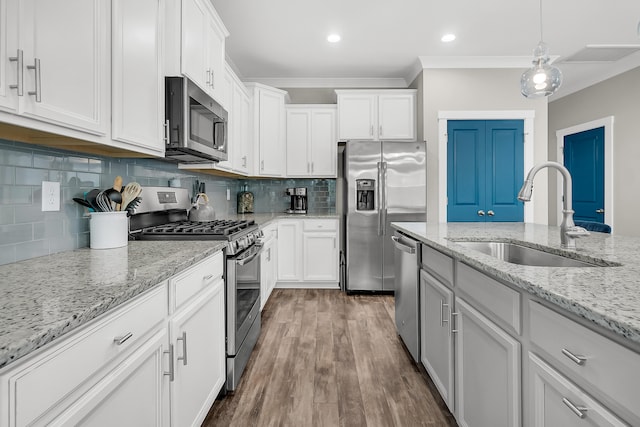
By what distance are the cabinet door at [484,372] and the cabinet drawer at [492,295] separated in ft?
0.17

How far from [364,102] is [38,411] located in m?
4.17

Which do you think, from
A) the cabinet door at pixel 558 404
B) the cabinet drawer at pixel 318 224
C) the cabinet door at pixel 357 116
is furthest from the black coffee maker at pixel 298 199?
the cabinet door at pixel 558 404

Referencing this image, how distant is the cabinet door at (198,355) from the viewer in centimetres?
127

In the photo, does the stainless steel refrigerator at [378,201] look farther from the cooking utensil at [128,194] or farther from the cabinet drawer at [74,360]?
the cabinet drawer at [74,360]

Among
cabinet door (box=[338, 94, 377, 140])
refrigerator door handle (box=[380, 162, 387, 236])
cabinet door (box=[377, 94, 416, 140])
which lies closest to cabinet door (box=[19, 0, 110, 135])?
refrigerator door handle (box=[380, 162, 387, 236])

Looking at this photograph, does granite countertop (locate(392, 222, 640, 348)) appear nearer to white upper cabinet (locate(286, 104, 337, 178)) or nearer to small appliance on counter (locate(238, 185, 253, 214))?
white upper cabinet (locate(286, 104, 337, 178))

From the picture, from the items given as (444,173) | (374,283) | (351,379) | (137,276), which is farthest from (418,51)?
(137,276)

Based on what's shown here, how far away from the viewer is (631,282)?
885 millimetres

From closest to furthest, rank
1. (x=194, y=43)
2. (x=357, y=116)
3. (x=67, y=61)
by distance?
1. (x=67, y=61)
2. (x=194, y=43)
3. (x=357, y=116)

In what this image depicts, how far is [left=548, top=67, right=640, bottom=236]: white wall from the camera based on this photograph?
13.2 ft

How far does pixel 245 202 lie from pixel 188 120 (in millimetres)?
2616

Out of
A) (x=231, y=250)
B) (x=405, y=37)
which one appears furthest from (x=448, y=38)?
(x=231, y=250)

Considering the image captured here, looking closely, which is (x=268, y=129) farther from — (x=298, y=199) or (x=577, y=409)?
(x=577, y=409)

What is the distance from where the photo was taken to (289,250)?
4.10 meters
